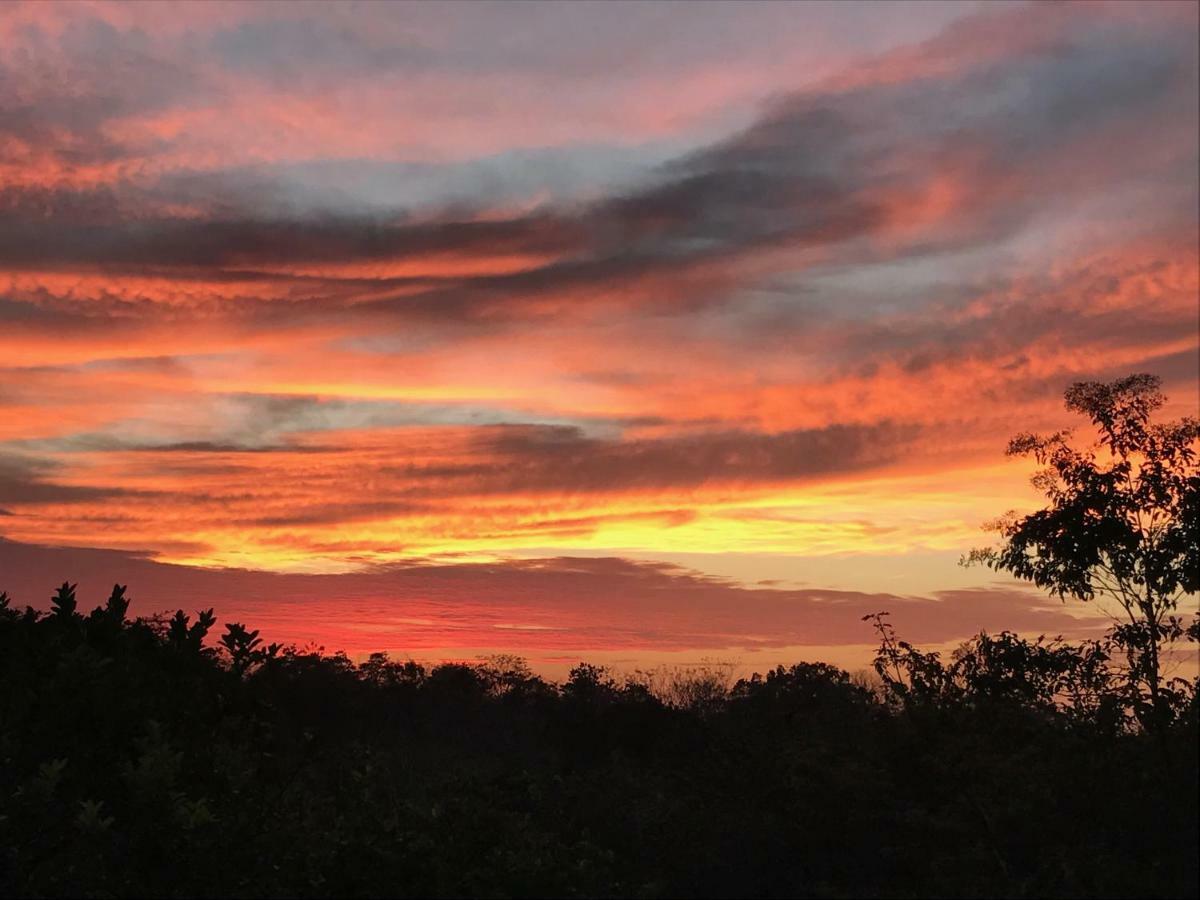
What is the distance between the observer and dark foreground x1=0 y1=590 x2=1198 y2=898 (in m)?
10.7

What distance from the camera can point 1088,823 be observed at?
42.3 feet

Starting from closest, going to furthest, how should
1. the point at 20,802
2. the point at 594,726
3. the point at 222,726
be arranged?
1. the point at 20,802
2. the point at 222,726
3. the point at 594,726

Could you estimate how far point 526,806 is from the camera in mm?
18109

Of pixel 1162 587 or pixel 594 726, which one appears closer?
pixel 1162 587

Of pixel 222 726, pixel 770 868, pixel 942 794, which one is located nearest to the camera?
pixel 222 726

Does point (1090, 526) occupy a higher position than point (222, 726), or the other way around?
point (1090, 526)

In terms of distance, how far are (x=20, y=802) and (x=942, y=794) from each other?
9.99m

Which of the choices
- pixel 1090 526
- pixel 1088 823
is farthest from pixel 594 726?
pixel 1088 823

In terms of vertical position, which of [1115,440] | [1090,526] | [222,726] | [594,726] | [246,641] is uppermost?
[1115,440]

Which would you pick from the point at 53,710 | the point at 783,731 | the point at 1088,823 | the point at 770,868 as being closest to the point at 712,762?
the point at 783,731

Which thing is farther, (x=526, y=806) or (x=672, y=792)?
(x=672, y=792)

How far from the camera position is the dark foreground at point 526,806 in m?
10.7

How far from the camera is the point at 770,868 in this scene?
15.4 m

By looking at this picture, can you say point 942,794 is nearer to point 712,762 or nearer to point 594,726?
point 712,762
